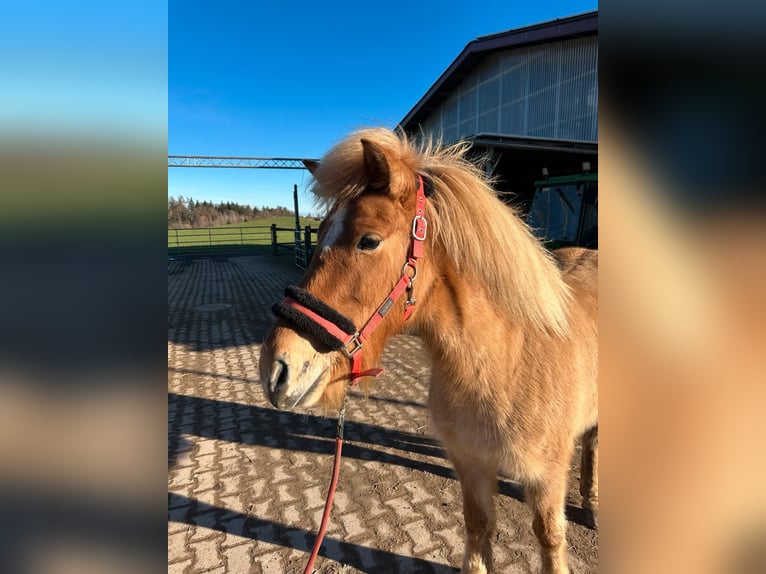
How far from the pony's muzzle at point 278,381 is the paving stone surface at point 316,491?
955 mm

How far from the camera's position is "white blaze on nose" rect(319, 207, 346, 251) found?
154 cm

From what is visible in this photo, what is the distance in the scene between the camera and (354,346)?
1.51 metres

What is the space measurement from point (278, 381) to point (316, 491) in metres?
2.28

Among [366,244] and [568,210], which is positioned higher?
[568,210]

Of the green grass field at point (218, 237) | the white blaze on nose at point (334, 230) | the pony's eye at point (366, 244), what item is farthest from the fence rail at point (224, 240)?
the pony's eye at point (366, 244)

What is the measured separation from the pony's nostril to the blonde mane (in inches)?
26.9

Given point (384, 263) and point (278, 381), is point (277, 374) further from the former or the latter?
point (384, 263)

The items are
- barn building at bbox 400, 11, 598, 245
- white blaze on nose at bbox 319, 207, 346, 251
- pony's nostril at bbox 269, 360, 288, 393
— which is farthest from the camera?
barn building at bbox 400, 11, 598, 245

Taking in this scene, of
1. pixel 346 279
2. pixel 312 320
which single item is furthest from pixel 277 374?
pixel 346 279

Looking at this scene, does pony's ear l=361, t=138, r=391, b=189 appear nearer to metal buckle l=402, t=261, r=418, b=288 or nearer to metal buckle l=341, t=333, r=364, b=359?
metal buckle l=402, t=261, r=418, b=288

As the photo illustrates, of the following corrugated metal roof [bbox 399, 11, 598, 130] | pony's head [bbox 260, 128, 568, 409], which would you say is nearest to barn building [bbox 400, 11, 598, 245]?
corrugated metal roof [bbox 399, 11, 598, 130]

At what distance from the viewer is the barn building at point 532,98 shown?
9.22 m

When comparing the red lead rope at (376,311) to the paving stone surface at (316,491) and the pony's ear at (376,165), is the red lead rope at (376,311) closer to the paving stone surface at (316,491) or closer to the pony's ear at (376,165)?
the pony's ear at (376,165)
